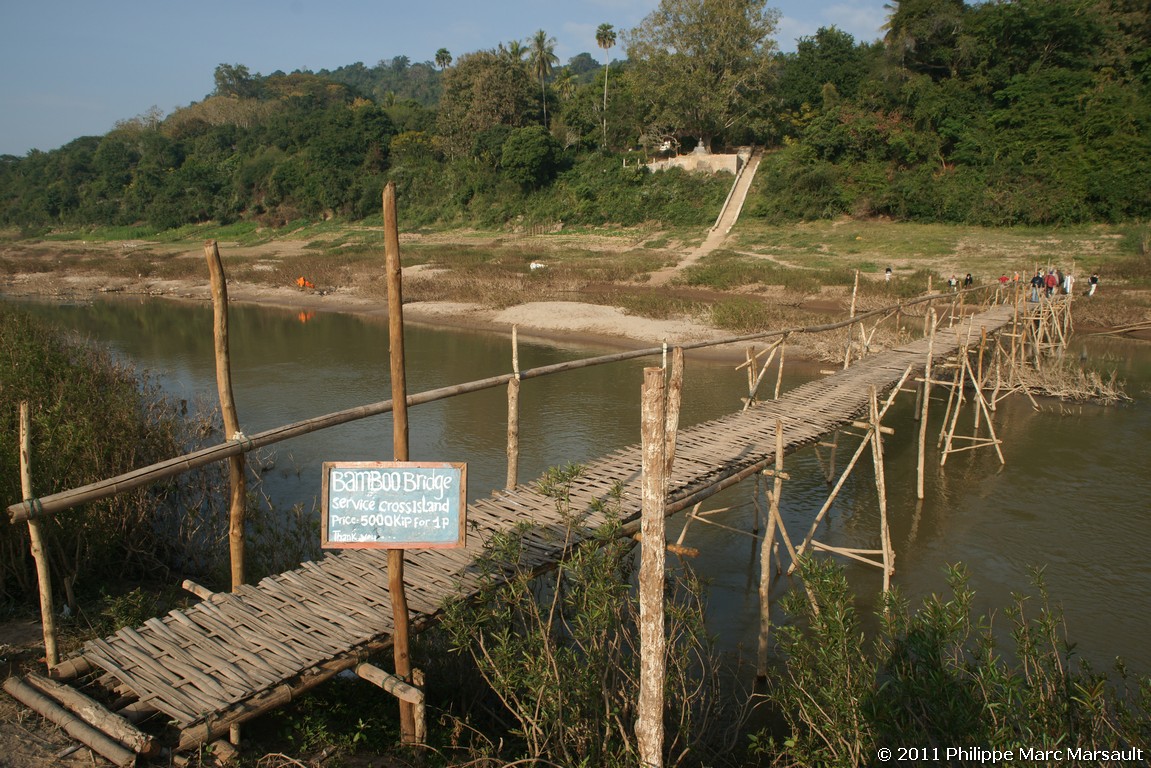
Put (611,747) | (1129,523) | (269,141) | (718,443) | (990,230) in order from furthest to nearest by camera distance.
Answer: (269,141) → (990,230) → (1129,523) → (718,443) → (611,747)

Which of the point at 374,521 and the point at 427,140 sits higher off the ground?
the point at 427,140

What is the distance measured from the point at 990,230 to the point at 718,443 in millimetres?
26633

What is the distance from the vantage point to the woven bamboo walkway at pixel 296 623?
3742 millimetres

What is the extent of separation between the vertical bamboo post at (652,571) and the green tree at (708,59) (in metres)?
39.5

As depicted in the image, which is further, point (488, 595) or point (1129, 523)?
point (1129, 523)

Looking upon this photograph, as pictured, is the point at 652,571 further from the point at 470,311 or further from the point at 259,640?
the point at 470,311

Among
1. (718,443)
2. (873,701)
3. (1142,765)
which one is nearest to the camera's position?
(1142,765)

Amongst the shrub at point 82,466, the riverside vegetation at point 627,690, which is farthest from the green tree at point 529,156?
the riverside vegetation at point 627,690

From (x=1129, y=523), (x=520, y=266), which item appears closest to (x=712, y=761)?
(x=1129, y=523)

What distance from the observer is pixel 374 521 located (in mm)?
3656

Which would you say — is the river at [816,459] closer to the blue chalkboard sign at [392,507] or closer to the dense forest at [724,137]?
the blue chalkboard sign at [392,507]

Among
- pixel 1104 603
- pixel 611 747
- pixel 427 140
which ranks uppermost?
pixel 427 140

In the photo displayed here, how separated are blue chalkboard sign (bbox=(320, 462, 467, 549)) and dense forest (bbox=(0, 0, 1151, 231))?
30897 mm

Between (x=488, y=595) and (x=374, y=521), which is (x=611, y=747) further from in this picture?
(x=374, y=521)
